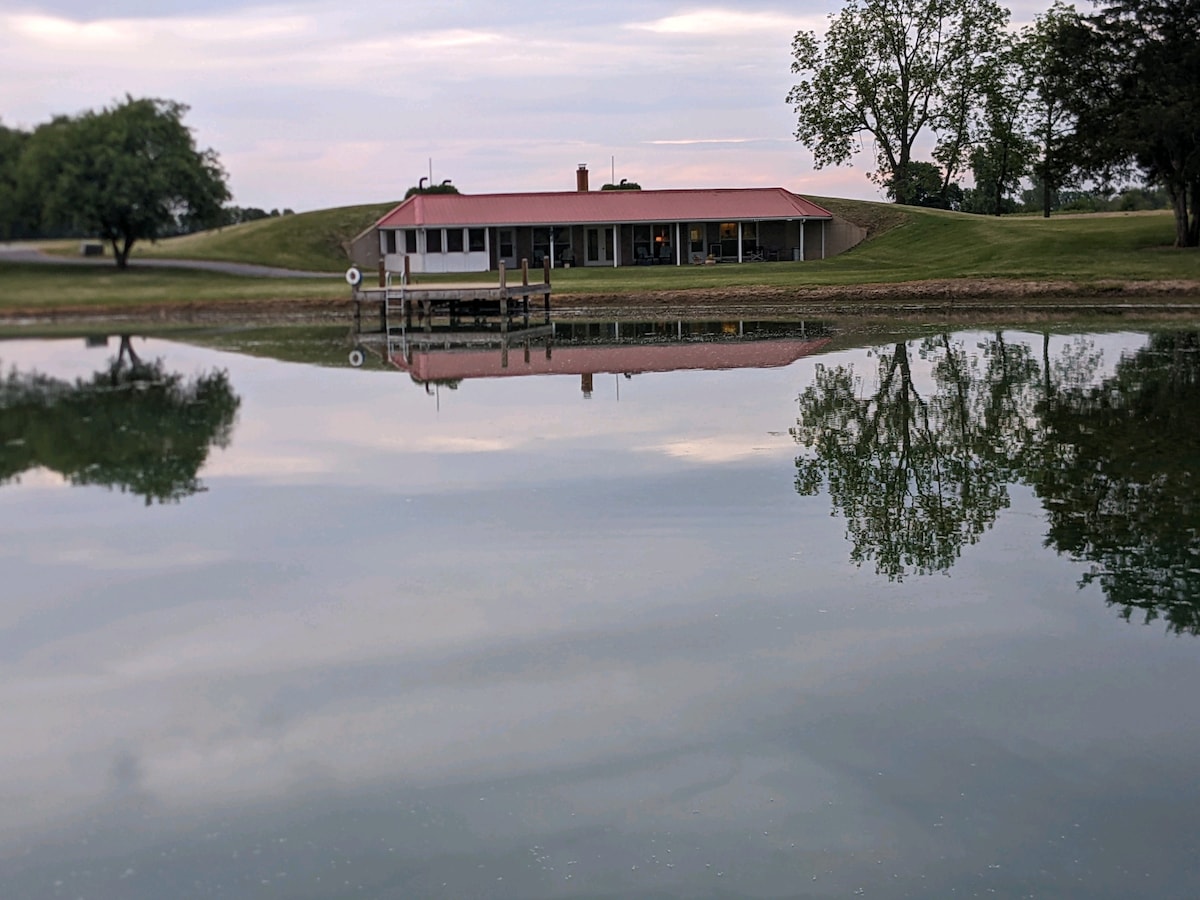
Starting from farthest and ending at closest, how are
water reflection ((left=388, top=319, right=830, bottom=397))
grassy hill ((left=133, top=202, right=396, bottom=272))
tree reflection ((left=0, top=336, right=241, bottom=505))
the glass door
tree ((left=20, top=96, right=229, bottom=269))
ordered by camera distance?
grassy hill ((left=133, top=202, right=396, bottom=272)) → the glass door → tree ((left=20, top=96, right=229, bottom=269)) → water reflection ((left=388, top=319, right=830, bottom=397)) → tree reflection ((left=0, top=336, right=241, bottom=505))

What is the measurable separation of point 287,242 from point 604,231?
16.6m

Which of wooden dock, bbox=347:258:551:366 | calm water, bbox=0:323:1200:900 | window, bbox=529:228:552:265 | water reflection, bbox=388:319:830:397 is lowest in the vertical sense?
calm water, bbox=0:323:1200:900

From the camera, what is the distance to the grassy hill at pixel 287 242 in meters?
65.4

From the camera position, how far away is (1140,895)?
633 centimetres

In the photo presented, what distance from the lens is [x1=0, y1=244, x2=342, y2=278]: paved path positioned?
57781 mm

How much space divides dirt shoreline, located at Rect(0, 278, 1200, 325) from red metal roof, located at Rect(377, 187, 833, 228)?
18402 millimetres

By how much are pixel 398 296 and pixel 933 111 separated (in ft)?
142

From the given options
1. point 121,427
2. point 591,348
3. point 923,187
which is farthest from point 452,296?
point 923,187

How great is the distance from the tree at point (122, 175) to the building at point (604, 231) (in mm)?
8461

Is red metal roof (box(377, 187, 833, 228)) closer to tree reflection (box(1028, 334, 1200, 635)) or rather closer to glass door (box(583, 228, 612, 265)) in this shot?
glass door (box(583, 228, 612, 265))

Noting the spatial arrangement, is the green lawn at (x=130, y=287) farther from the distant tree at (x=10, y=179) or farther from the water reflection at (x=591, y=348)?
the water reflection at (x=591, y=348)

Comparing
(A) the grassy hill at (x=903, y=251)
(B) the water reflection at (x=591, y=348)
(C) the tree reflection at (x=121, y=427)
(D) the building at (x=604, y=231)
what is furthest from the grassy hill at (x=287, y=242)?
(C) the tree reflection at (x=121, y=427)

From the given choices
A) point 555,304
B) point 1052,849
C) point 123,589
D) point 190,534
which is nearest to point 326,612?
point 123,589

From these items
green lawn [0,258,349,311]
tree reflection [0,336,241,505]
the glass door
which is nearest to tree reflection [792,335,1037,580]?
tree reflection [0,336,241,505]
